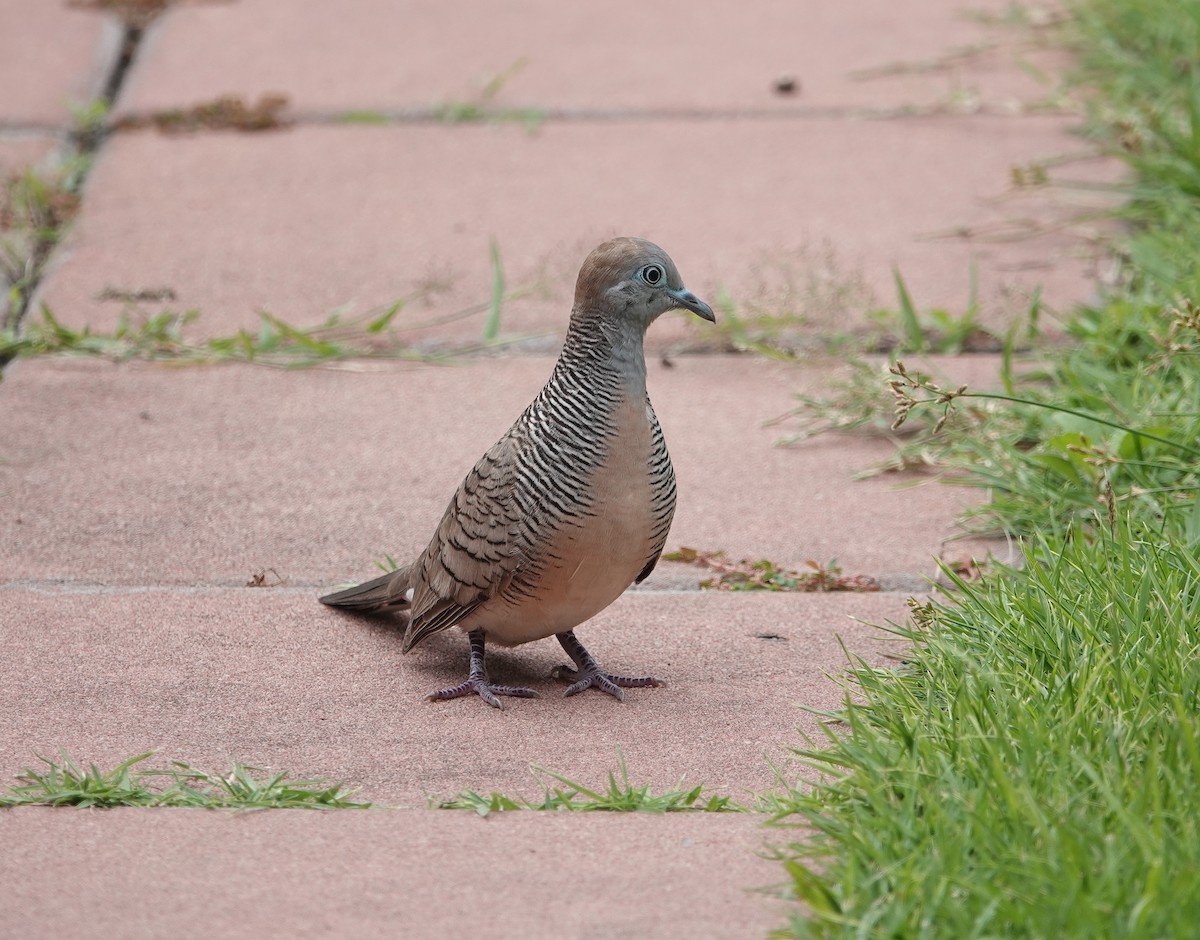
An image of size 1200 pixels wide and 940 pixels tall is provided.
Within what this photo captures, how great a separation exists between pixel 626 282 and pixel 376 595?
1048 mm

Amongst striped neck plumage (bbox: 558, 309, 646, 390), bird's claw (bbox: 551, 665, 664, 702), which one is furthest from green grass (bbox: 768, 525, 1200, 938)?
striped neck plumage (bbox: 558, 309, 646, 390)

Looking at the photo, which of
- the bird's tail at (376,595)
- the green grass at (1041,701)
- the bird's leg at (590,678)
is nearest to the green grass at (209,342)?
the green grass at (1041,701)

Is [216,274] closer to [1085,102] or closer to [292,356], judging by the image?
[292,356]

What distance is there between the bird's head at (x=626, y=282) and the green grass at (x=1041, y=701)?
24.6 inches

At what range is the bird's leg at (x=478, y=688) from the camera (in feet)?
12.9

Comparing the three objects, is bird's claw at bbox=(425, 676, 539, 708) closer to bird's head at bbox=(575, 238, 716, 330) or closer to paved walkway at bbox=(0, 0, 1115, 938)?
→ paved walkway at bbox=(0, 0, 1115, 938)

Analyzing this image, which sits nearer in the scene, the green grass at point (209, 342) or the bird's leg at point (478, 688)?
the bird's leg at point (478, 688)

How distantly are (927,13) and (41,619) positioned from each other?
6.50 metres

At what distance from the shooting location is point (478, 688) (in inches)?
155

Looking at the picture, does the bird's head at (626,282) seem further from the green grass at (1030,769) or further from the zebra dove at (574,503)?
the green grass at (1030,769)

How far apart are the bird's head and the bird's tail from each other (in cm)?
A: 84

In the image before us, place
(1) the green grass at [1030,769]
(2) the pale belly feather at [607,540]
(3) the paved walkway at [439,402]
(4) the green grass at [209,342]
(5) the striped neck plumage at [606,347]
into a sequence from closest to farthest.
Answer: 1. (1) the green grass at [1030,769]
2. (3) the paved walkway at [439,402]
3. (2) the pale belly feather at [607,540]
4. (5) the striped neck plumage at [606,347]
5. (4) the green grass at [209,342]

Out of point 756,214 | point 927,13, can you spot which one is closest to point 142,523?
point 756,214

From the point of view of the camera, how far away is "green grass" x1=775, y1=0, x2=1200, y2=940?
2.70 m
